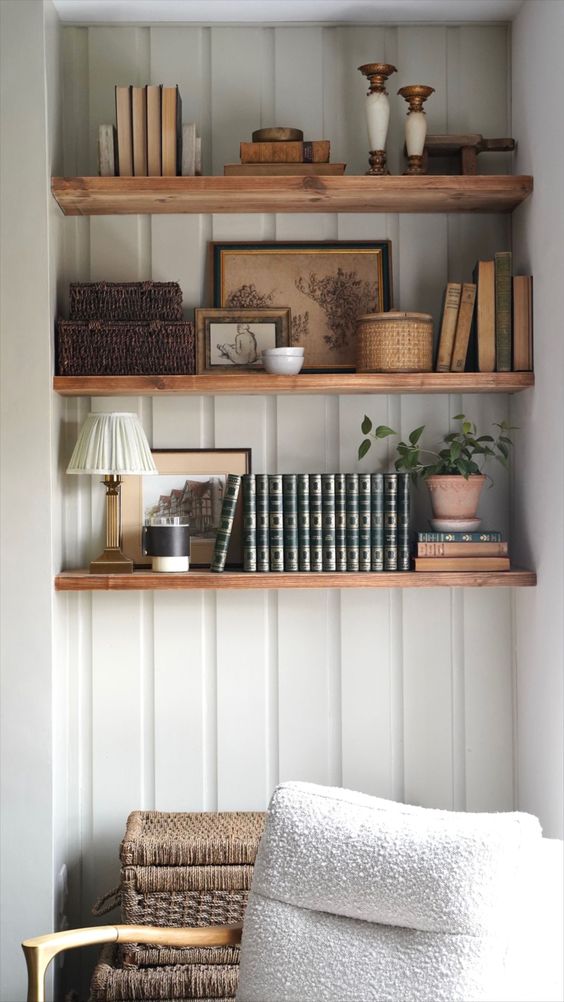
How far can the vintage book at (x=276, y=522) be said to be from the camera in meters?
2.54

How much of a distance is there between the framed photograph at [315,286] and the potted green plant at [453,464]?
25 centimetres

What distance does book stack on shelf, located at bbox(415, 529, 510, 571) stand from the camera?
2.53 meters

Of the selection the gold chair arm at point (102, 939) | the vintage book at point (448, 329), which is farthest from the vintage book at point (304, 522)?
the gold chair arm at point (102, 939)

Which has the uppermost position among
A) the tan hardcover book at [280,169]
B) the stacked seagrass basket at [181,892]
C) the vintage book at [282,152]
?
the vintage book at [282,152]

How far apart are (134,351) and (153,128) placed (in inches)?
22.1

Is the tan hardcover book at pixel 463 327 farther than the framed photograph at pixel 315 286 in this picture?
No

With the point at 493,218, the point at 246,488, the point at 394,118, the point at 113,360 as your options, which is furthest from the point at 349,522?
the point at 394,118

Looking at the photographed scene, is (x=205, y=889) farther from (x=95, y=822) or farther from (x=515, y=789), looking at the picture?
(x=515, y=789)

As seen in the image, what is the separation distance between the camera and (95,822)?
2.68 m

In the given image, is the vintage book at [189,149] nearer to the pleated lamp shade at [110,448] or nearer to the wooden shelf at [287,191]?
the wooden shelf at [287,191]

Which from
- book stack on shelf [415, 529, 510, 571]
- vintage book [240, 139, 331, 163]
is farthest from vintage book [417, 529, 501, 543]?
vintage book [240, 139, 331, 163]

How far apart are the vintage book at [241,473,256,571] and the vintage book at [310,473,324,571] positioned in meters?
0.15

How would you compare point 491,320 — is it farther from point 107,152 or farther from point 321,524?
point 107,152

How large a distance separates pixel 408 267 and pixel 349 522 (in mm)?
727
